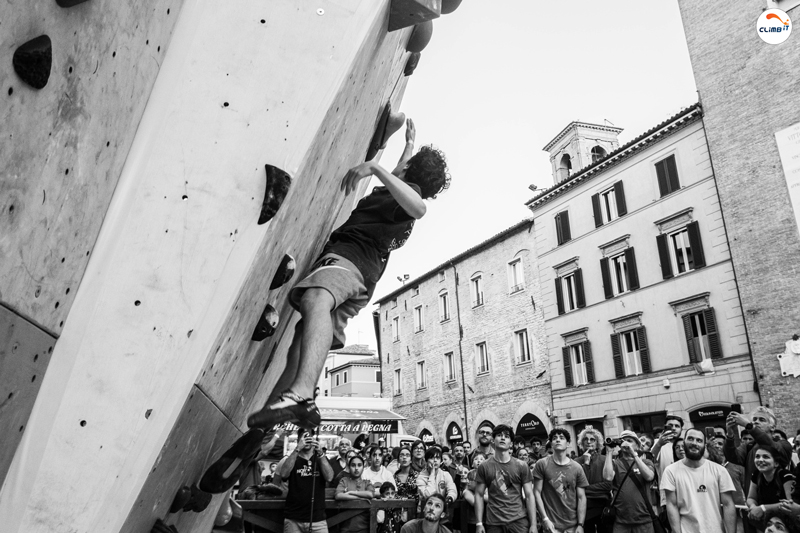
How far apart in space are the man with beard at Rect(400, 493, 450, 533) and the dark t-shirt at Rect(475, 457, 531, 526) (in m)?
0.54

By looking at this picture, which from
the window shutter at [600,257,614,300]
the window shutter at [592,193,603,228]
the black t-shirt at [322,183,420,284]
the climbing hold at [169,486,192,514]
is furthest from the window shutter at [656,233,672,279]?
the climbing hold at [169,486,192,514]

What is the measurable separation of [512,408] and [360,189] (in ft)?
89.1

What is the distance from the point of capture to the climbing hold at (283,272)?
2199 mm

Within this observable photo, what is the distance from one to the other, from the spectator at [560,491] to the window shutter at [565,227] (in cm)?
2120

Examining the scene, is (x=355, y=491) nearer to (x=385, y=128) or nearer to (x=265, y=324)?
(x=385, y=128)

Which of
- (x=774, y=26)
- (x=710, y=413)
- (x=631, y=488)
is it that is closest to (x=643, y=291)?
(x=710, y=413)

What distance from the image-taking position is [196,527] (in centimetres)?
290

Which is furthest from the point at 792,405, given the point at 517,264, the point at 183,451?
the point at 183,451

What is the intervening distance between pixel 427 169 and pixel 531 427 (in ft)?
86.9

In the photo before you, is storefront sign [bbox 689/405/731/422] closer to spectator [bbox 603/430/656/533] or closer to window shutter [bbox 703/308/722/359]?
window shutter [bbox 703/308/722/359]

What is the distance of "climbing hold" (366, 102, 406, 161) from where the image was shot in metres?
3.40

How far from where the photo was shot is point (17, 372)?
4.17 feet

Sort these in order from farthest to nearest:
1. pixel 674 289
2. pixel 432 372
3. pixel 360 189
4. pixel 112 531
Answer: pixel 432 372, pixel 674 289, pixel 360 189, pixel 112 531

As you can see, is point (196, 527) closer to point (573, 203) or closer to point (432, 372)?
point (573, 203)
